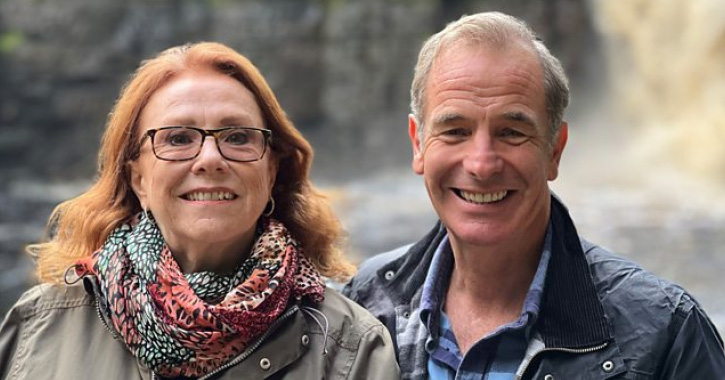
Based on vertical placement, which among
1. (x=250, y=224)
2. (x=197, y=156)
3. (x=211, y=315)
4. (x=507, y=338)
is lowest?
(x=507, y=338)

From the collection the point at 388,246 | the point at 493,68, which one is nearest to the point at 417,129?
the point at 493,68

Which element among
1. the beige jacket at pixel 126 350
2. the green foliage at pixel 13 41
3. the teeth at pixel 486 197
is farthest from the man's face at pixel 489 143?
the green foliage at pixel 13 41

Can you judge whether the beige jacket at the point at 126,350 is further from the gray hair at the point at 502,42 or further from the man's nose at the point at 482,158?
the gray hair at the point at 502,42

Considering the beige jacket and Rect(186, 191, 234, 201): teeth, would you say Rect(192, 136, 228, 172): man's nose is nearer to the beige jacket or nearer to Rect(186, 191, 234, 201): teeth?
Rect(186, 191, 234, 201): teeth

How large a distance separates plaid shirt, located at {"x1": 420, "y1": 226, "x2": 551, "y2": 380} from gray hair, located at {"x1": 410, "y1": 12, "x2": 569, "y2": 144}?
0.37 meters

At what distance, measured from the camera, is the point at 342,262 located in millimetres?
3062

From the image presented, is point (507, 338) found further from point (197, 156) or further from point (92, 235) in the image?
point (92, 235)

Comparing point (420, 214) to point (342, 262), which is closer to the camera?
point (342, 262)

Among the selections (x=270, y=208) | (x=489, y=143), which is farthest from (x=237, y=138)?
(x=489, y=143)

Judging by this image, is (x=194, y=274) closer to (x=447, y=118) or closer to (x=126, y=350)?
(x=126, y=350)

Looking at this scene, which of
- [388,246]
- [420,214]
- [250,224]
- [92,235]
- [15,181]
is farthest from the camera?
[15,181]

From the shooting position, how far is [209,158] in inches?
104

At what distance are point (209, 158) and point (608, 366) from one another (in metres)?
1.20

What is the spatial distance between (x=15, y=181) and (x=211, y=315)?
14333 mm
